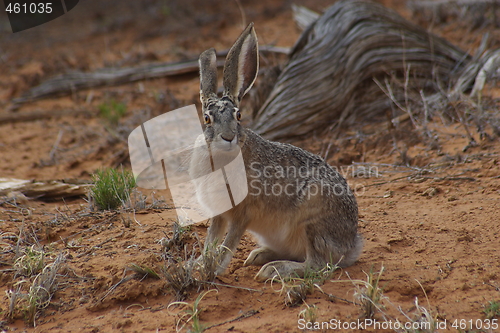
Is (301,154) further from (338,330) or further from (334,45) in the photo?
(334,45)

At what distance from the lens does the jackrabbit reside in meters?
4.08

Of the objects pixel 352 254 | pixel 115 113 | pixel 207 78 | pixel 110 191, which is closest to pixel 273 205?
pixel 352 254

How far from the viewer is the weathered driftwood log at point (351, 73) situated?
7660 millimetres

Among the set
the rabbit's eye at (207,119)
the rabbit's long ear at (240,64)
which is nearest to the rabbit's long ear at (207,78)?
the rabbit's long ear at (240,64)

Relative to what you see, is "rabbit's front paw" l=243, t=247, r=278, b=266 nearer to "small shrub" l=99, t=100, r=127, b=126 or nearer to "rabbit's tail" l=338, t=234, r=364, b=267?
"rabbit's tail" l=338, t=234, r=364, b=267

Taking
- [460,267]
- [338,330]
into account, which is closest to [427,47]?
[460,267]

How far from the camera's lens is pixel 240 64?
416 cm

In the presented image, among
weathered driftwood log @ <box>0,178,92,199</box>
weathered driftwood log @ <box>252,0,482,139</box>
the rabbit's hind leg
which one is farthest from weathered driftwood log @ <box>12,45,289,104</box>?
the rabbit's hind leg

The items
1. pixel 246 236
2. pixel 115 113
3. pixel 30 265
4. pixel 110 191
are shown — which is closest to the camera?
pixel 30 265

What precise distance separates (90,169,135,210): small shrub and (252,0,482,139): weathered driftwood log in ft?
9.82

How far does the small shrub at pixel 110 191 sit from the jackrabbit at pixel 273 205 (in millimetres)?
1202

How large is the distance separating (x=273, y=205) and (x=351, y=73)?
13.8 feet

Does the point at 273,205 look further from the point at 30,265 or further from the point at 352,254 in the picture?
the point at 30,265

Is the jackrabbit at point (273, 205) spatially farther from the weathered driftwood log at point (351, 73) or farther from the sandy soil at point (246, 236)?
the weathered driftwood log at point (351, 73)
